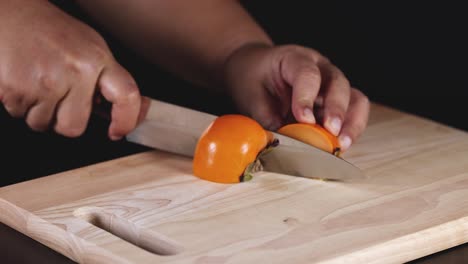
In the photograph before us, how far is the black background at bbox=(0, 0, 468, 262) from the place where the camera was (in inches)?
103

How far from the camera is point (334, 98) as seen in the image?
198 cm

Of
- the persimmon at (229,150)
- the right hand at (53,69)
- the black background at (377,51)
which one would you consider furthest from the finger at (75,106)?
the black background at (377,51)

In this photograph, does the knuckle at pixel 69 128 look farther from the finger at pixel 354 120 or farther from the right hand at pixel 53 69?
the finger at pixel 354 120

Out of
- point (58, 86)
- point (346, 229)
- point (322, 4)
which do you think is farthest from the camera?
point (322, 4)

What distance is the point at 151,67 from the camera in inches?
107

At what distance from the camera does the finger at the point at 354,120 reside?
6.29 feet

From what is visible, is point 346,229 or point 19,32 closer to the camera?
point 346,229

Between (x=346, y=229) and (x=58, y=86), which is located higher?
(x=58, y=86)

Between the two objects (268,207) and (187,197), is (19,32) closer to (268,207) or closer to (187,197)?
(187,197)

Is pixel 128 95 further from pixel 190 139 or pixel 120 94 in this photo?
pixel 190 139

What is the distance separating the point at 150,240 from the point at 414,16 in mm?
1482

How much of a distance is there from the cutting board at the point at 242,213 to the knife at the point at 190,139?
22mm

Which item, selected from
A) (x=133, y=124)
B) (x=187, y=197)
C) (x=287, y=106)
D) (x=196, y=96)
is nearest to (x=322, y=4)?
(x=196, y=96)

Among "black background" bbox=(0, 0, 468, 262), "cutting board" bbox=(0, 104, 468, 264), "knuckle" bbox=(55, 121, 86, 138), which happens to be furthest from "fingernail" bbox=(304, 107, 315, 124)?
"black background" bbox=(0, 0, 468, 262)
